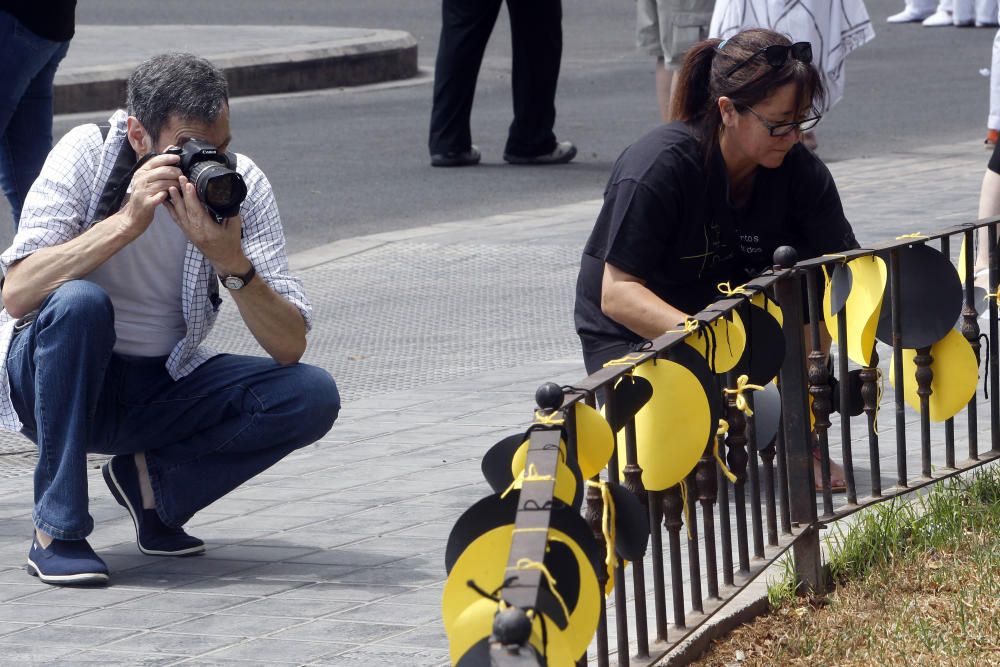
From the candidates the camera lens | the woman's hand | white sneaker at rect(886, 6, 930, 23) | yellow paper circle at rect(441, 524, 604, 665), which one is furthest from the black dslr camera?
white sneaker at rect(886, 6, 930, 23)

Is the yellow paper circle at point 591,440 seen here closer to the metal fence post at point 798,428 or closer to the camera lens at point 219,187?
the metal fence post at point 798,428

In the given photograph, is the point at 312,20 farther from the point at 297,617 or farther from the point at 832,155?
the point at 297,617

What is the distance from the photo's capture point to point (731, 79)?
3.98 m

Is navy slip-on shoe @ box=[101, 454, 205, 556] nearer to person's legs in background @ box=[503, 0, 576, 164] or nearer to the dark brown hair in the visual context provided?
the dark brown hair

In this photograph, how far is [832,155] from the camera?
1071 cm

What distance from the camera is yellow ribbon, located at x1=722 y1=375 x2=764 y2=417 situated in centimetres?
322

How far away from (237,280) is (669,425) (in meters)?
1.32

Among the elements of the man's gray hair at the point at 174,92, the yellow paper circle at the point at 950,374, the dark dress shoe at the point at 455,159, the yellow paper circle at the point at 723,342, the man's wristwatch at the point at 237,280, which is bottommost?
the dark dress shoe at the point at 455,159

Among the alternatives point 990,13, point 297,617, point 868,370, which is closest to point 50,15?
point 297,617

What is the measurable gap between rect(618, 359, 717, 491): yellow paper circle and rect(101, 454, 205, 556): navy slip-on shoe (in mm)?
1484

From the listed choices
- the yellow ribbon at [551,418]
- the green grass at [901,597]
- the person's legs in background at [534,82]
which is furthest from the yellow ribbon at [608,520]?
the person's legs in background at [534,82]

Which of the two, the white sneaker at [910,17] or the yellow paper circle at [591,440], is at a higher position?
the yellow paper circle at [591,440]

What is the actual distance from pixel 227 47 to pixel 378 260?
8.47 metres

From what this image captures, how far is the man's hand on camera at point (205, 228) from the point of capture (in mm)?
3705
